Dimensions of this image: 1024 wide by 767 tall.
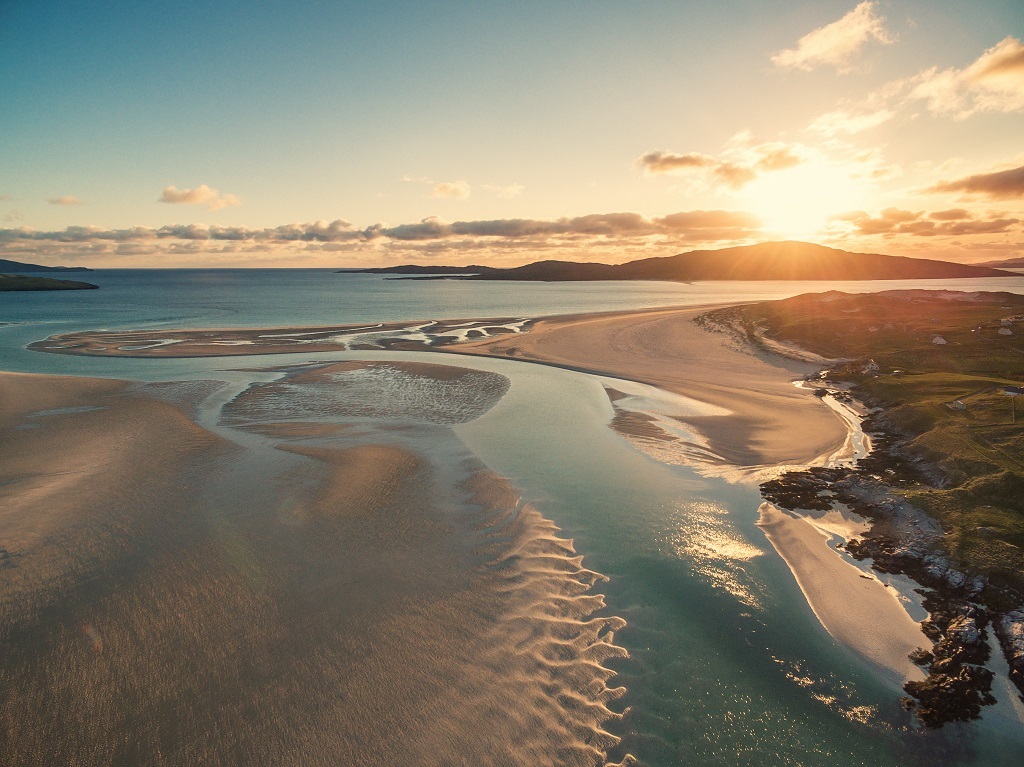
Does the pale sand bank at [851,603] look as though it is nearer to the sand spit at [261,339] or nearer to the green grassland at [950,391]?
the green grassland at [950,391]

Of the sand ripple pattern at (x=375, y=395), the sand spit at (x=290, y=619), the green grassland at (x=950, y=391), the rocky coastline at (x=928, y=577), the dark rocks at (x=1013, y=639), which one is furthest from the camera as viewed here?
the sand ripple pattern at (x=375, y=395)

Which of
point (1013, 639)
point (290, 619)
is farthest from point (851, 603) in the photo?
point (290, 619)

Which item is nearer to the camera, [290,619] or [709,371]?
[290,619]

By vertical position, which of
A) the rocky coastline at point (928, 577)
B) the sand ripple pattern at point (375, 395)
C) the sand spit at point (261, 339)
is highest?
the sand spit at point (261, 339)

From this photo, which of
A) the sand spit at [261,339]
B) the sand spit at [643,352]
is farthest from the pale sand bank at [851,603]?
the sand spit at [261,339]

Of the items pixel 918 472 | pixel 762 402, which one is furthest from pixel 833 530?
pixel 762 402

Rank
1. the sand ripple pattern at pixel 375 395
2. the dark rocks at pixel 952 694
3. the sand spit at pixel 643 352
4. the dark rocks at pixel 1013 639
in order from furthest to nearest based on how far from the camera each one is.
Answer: the sand ripple pattern at pixel 375 395 → the sand spit at pixel 643 352 → the dark rocks at pixel 1013 639 → the dark rocks at pixel 952 694

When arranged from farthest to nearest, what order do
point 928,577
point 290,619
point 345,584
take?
point 928,577, point 345,584, point 290,619

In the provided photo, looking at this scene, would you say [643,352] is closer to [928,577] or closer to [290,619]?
[928,577]
